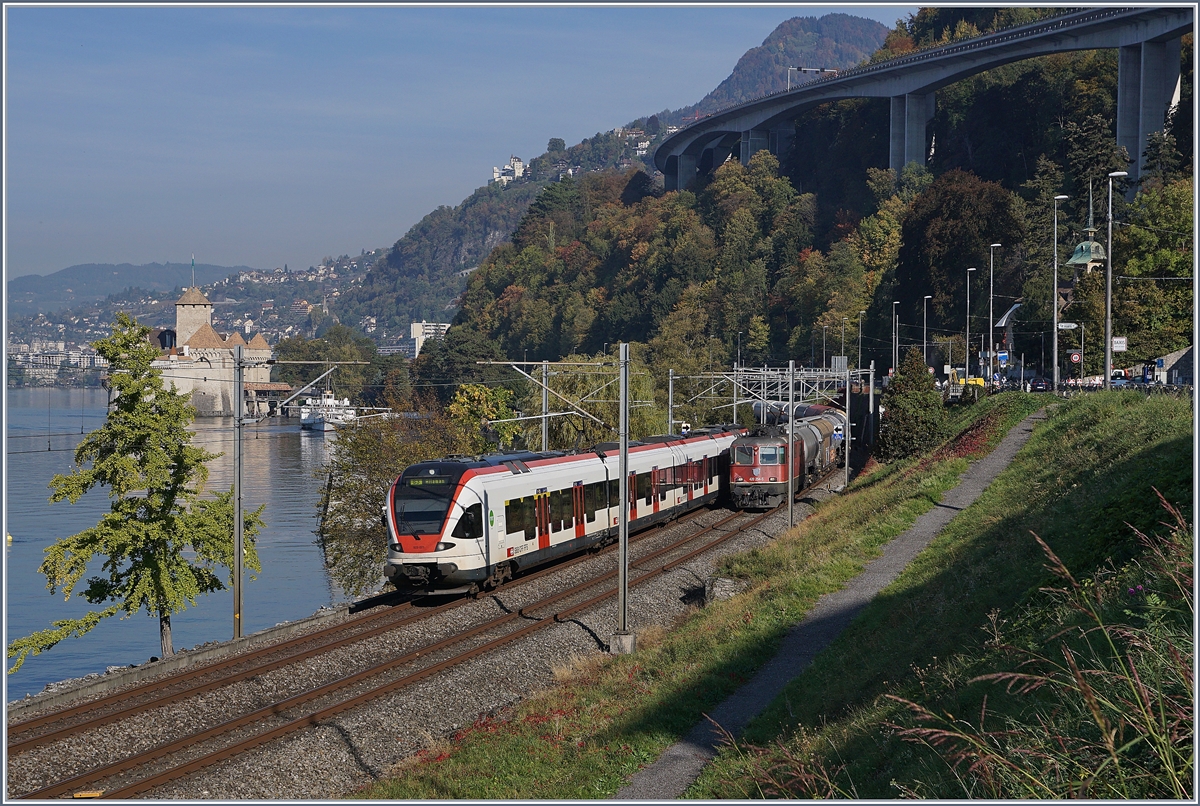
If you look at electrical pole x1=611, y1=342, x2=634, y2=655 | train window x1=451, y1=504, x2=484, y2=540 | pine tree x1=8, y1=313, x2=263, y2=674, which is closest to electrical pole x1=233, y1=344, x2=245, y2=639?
pine tree x1=8, y1=313, x2=263, y2=674

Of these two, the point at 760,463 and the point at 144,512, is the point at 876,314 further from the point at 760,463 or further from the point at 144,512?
the point at 144,512

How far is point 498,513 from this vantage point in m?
27.5

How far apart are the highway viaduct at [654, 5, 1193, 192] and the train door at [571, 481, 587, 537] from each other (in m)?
53.8

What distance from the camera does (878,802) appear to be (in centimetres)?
821

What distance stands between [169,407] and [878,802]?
26287 mm

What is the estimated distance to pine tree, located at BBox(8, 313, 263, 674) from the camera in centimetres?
2912

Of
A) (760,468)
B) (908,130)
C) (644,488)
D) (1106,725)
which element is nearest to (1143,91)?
(908,130)

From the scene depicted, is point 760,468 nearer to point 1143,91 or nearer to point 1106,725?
point 1106,725

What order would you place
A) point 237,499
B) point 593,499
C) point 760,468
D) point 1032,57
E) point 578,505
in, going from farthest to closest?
1. point 1032,57
2. point 760,468
3. point 593,499
4. point 578,505
5. point 237,499

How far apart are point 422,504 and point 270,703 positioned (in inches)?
319

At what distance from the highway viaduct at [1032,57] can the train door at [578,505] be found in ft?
176

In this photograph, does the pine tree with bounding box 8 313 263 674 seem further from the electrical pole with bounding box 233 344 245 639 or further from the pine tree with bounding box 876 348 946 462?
the pine tree with bounding box 876 348 946 462

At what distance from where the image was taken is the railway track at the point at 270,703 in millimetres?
15289

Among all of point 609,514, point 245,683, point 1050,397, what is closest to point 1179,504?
point 245,683
